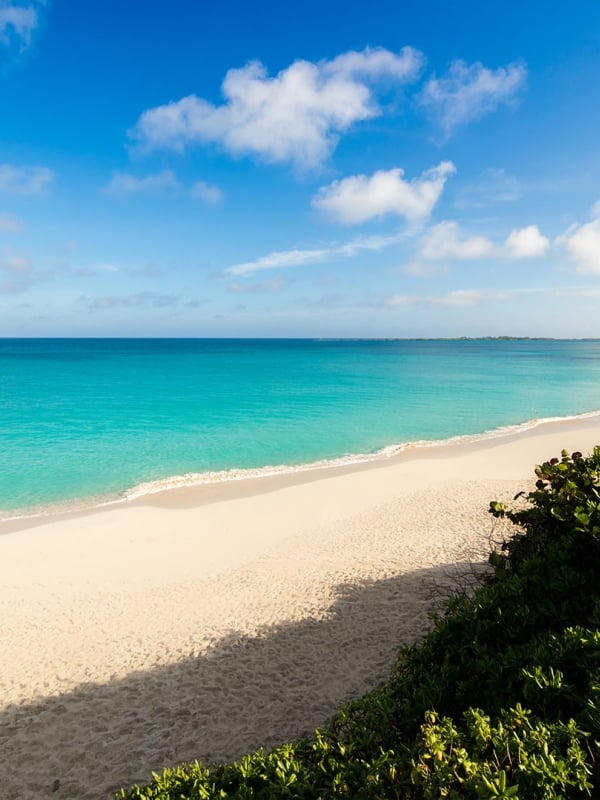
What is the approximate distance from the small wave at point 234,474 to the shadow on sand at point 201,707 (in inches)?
428

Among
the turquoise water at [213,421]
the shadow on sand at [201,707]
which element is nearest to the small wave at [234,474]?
the turquoise water at [213,421]

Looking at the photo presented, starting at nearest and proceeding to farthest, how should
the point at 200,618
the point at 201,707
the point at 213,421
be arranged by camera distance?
the point at 201,707
the point at 200,618
the point at 213,421

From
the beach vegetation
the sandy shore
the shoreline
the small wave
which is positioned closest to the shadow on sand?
the sandy shore

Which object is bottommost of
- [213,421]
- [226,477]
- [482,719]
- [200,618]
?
[226,477]

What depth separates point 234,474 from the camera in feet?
69.3

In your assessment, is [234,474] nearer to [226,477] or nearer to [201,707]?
[226,477]

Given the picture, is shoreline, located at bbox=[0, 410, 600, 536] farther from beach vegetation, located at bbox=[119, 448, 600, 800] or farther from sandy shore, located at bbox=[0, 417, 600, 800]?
beach vegetation, located at bbox=[119, 448, 600, 800]

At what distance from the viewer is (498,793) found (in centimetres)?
244

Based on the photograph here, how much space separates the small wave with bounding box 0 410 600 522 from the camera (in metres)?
17.0

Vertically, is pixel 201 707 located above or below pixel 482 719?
below

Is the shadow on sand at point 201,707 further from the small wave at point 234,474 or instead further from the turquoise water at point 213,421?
the turquoise water at point 213,421

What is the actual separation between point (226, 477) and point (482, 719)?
18.3 metres

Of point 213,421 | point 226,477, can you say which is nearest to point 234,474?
point 226,477

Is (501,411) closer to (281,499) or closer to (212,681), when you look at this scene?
(281,499)
